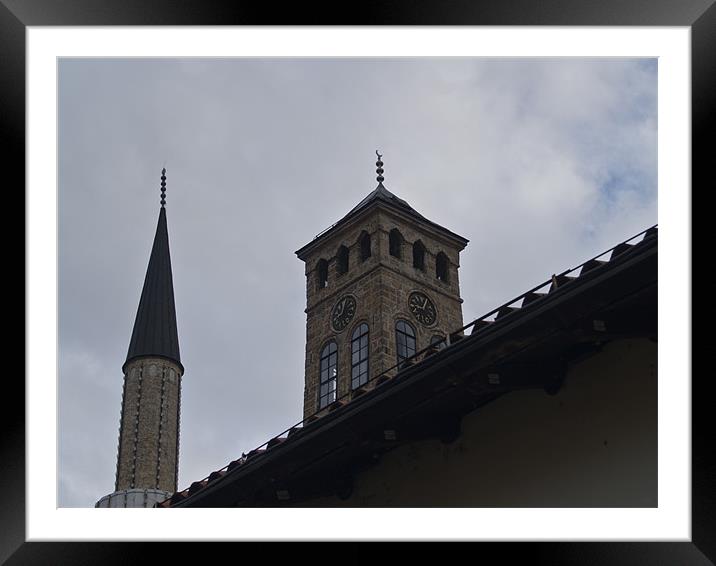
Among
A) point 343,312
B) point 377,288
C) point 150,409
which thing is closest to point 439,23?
point 377,288

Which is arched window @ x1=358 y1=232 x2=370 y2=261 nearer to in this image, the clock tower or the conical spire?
the clock tower

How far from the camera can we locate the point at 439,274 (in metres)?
38.1

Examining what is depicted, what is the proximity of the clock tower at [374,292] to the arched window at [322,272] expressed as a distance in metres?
0.03

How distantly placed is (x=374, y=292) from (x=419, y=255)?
9.93 ft

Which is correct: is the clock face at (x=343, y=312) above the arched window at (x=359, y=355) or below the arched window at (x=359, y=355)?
above

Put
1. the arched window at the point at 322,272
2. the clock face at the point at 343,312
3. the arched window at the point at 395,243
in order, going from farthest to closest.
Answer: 1. the arched window at the point at 322,272
2. the arched window at the point at 395,243
3. the clock face at the point at 343,312

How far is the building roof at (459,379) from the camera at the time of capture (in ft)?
28.1

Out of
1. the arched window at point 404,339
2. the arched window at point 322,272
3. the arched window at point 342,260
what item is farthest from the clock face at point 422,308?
the arched window at point 322,272

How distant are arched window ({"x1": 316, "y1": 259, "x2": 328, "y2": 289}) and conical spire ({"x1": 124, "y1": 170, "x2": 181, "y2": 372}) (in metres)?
10.5

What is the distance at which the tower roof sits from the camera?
46.2 metres

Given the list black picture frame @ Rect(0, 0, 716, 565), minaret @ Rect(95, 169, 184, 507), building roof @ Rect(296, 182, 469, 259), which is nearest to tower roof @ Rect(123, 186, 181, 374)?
minaret @ Rect(95, 169, 184, 507)

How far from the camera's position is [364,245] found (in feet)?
123

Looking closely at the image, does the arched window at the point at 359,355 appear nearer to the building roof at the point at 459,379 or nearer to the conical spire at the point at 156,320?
the conical spire at the point at 156,320

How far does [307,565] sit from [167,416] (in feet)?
137
